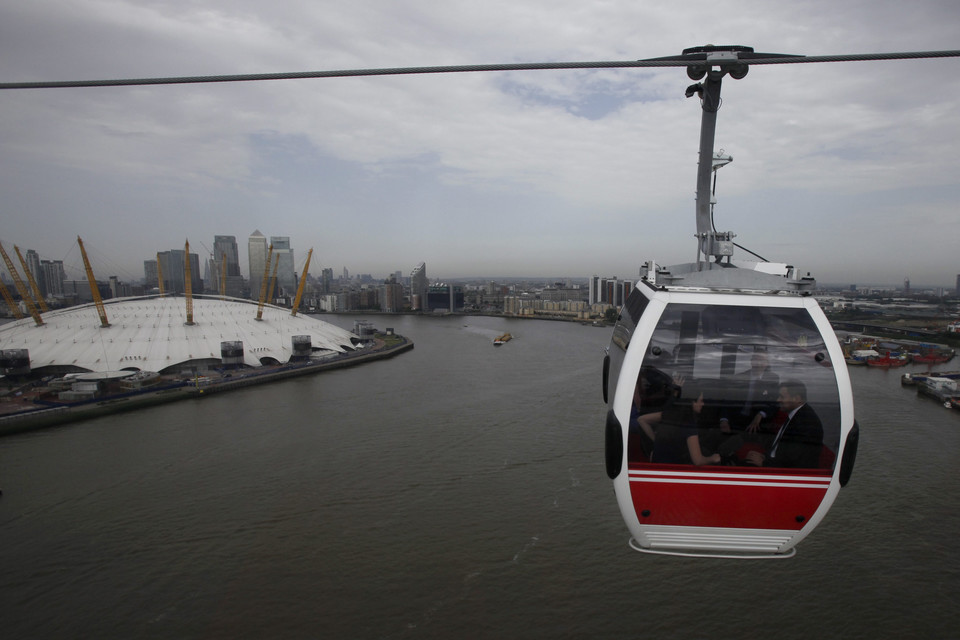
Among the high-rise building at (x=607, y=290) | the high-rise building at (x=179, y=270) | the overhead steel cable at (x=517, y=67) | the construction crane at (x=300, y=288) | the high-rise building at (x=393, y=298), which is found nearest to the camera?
the overhead steel cable at (x=517, y=67)

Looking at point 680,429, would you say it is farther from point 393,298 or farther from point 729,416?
point 393,298

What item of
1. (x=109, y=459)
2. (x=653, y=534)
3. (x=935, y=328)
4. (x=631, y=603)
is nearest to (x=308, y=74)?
(x=653, y=534)

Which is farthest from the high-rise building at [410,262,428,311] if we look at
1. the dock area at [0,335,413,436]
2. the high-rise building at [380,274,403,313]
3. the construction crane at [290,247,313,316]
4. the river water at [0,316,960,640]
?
the river water at [0,316,960,640]

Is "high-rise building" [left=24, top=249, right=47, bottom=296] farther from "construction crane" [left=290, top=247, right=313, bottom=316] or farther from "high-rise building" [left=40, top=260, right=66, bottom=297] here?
"construction crane" [left=290, top=247, right=313, bottom=316]

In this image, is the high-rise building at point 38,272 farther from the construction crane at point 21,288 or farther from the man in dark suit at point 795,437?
the man in dark suit at point 795,437

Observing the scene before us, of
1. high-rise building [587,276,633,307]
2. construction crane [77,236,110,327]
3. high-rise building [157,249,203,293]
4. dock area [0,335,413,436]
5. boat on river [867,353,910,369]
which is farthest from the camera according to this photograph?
high-rise building [587,276,633,307]

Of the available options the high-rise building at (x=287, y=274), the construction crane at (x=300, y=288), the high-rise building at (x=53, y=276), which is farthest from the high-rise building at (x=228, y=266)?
the construction crane at (x=300, y=288)

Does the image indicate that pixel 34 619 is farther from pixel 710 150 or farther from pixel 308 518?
pixel 710 150
